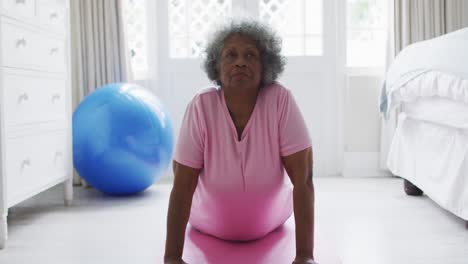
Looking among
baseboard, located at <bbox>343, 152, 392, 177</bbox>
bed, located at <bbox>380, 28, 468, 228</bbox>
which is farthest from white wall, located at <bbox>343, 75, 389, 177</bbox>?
bed, located at <bbox>380, 28, 468, 228</bbox>

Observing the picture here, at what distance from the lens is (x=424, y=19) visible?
3.38m

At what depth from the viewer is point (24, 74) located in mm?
2230

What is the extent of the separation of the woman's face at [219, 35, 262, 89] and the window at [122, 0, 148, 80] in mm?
2304

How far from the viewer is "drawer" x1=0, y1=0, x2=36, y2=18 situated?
80.9 inches

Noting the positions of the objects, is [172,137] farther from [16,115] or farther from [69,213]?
[16,115]

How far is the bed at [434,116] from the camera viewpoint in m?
2.10

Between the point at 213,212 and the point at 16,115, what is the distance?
1.07m

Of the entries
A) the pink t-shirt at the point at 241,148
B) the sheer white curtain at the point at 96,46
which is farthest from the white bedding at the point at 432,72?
the sheer white curtain at the point at 96,46

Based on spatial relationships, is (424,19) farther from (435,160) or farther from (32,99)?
(32,99)

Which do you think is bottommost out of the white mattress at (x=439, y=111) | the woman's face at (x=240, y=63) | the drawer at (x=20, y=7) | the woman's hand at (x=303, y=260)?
the woman's hand at (x=303, y=260)

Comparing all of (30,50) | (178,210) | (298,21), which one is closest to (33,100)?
(30,50)

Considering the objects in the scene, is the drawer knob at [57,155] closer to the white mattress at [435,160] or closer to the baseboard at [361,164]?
the white mattress at [435,160]

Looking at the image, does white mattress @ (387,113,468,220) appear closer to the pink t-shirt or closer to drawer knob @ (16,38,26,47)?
the pink t-shirt

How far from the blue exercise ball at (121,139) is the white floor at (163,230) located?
5.4 inches
